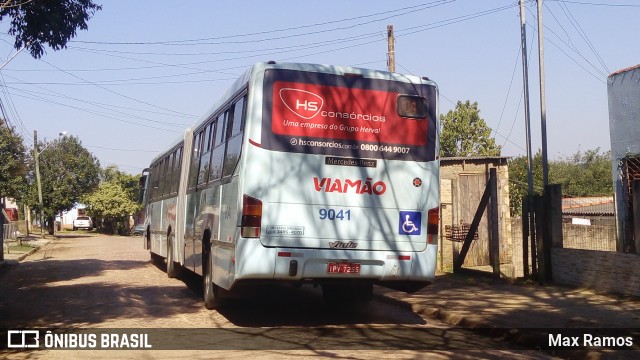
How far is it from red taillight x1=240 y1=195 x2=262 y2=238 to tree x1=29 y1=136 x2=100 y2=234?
52.1m

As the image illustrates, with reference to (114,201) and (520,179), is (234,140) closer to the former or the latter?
(520,179)

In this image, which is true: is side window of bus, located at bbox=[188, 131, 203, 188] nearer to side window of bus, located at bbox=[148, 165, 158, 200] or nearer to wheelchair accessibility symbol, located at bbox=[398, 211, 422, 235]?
wheelchair accessibility symbol, located at bbox=[398, 211, 422, 235]

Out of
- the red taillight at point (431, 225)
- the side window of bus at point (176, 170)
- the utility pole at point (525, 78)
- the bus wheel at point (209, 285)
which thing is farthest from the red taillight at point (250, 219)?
the utility pole at point (525, 78)

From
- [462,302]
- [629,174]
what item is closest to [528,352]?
[462,302]

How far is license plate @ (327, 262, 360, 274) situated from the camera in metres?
8.80

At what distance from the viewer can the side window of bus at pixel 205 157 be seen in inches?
469

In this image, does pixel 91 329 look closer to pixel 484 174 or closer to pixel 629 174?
pixel 629 174

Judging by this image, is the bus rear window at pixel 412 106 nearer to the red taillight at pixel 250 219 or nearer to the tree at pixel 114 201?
the red taillight at pixel 250 219

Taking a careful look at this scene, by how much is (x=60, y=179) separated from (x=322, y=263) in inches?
2267

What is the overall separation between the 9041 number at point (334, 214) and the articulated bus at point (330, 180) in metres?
0.01

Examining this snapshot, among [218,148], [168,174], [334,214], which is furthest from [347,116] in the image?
[168,174]

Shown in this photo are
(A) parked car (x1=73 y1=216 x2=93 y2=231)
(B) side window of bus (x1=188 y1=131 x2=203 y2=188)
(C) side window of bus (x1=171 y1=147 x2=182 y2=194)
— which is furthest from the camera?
(A) parked car (x1=73 y1=216 x2=93 y2=231)

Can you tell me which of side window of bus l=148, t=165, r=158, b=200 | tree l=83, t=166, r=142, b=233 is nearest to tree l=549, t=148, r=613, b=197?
tree l=83, t=166, r=142, b=233

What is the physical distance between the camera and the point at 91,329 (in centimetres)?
905
